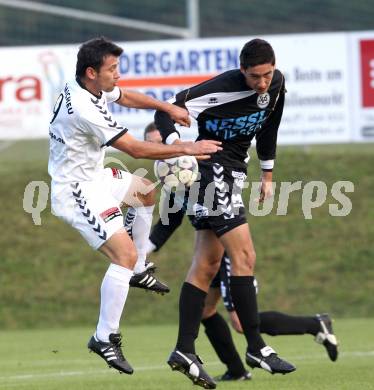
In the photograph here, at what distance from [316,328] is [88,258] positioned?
8.35m

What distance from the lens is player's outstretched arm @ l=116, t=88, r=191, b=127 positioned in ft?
28.2

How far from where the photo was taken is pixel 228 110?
8820 millimetres

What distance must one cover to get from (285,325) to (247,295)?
1466 millimetres

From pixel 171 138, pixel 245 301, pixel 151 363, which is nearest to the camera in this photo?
pixel 171 138

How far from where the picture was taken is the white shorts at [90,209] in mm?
8422

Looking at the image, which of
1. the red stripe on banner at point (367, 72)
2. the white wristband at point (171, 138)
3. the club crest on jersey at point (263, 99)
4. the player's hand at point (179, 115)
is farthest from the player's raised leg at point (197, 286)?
the red stripe on banner at point (367, 72)

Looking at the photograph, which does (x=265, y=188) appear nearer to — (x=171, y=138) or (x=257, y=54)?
(x=171, y=138)

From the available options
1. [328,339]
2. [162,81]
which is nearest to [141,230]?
[328,339]

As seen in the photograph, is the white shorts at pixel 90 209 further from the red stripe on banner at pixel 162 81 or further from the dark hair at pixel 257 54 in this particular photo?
the red stripe on banner at pixel 162 81

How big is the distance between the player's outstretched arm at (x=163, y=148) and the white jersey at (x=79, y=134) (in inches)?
3.1

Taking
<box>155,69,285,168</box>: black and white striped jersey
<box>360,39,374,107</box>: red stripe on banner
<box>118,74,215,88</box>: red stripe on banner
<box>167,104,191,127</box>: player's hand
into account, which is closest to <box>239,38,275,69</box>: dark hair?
<box>155,69,285,168</box>: black and white striped jersey

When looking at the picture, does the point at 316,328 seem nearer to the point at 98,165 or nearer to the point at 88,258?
the point at 98,165

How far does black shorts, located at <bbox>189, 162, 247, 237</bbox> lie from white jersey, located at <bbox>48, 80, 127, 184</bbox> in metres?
0.74

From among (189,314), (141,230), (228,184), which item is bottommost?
(189,314)
